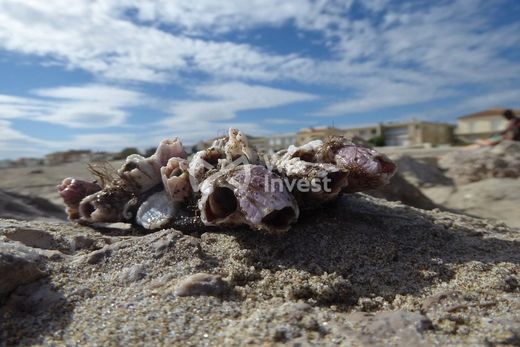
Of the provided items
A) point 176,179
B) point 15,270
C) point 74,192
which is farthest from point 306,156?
point 74,192

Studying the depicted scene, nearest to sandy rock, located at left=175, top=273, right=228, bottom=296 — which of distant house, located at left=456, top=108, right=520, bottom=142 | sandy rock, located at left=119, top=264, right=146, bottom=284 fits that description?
sandy rock, located at left=119, top=264, right=146, bottom=284

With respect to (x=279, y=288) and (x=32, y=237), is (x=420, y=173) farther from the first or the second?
(x=32, y=237)

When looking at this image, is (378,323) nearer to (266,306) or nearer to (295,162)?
(266,306)

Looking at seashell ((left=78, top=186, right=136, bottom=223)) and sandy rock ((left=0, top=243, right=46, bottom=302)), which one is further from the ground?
seashell ((left=78, top=186, right=136, bottom=223))

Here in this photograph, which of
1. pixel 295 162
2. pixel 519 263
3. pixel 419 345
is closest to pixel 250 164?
pixel 295 162

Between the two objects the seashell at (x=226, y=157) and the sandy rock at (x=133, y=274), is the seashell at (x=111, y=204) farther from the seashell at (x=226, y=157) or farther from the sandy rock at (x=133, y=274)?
the sandy rock at (x=133, y=274)

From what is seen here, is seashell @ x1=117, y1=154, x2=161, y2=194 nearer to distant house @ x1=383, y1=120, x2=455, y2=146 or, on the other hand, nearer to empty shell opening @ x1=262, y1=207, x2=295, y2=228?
empty shell opening @ x1=262, y1=207, x2=295, y2=228

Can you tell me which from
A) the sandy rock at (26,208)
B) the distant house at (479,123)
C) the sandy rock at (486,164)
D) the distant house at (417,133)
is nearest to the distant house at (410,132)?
the distant house at (417,133)
